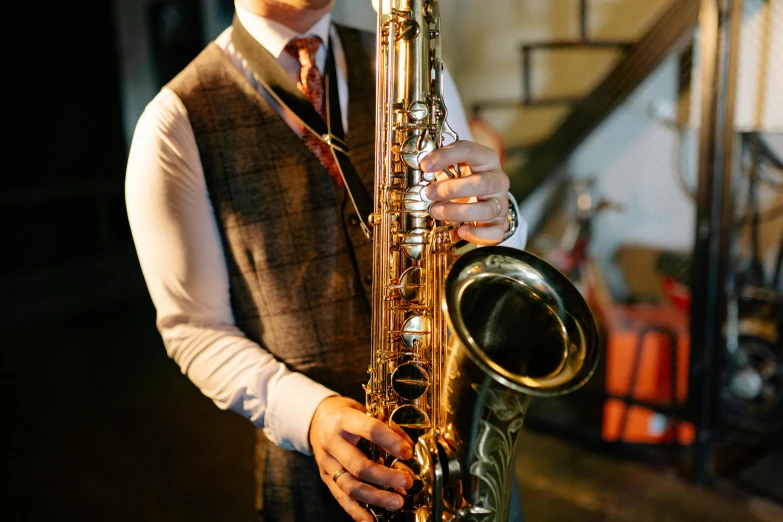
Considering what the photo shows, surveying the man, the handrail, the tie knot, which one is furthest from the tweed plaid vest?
the handrail

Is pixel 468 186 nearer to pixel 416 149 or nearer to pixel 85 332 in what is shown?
pixel 416 149

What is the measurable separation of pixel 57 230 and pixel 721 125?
21.1 feet

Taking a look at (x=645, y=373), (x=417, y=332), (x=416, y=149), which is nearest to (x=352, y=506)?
(x=417, y=332)

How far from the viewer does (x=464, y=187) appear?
1089 millimetres

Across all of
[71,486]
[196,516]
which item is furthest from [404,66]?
[71,486]

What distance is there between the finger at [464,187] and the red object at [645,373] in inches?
92.3

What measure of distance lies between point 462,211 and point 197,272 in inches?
21.7

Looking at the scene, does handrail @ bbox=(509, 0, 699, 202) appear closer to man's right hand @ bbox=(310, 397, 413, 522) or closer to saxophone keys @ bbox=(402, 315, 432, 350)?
saxophone keys @ bbox=(402, 315, 432, 350)

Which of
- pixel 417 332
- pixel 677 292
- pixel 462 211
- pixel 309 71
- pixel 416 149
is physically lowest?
pixel 677 292

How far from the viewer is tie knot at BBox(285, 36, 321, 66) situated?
138 cm

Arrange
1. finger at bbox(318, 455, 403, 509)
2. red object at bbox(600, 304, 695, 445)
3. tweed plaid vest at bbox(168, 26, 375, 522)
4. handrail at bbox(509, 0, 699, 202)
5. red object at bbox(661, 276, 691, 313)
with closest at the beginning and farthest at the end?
finger at bbox(318, 455, 403, 509)
tweed plaid vest at bbox(168, 26, 375, 522)
handrail at bbox(509, 0, 699, 202)
red object at bbox(600, 304, 695, 445)
red object at bbox(661, 276, 691, 313)

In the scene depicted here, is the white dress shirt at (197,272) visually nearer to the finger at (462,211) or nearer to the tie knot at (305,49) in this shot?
the tie knot at (305,49)

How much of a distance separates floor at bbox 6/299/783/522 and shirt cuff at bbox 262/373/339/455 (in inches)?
74.0

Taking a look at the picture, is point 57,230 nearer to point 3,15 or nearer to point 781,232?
point 3,15
